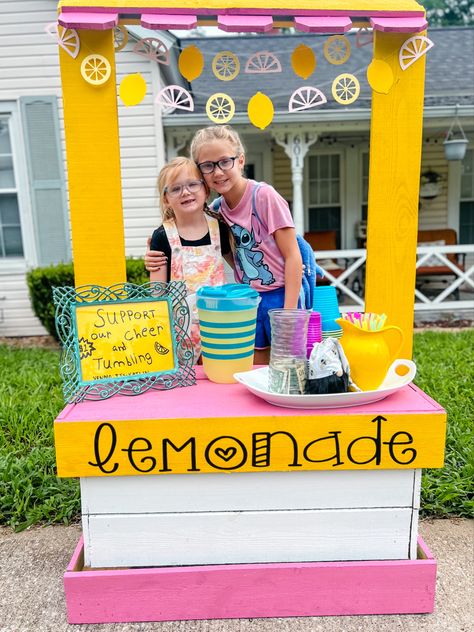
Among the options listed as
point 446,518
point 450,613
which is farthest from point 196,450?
point 446,518

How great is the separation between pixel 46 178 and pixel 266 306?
194 inches

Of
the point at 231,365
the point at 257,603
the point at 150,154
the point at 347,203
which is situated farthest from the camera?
the point at 347,203

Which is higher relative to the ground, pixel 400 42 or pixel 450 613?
pixel 400 42

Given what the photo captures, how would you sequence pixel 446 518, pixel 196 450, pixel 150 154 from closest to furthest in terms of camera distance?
pixel 196 450 → pixel 446 518 → pixel 150 154

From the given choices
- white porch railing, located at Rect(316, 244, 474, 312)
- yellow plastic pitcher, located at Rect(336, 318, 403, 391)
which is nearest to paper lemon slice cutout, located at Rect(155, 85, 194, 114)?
yellow plastic pitcher, located at Rect(336, 318, 403, 391)

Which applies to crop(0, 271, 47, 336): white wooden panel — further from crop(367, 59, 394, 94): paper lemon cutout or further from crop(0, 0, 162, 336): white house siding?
crop(367, 59, 394, 94): paper lemon cutout

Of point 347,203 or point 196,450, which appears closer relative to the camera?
point 196,450

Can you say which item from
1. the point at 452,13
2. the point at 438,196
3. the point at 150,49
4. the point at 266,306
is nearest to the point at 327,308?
the point at 266,306

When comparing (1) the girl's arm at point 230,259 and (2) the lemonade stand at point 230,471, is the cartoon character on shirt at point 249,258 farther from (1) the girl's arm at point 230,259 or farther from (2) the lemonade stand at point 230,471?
(2) the lemonade stand at point 230,471

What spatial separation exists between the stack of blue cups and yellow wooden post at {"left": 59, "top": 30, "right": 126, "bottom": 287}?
Answer: 2.56 ft

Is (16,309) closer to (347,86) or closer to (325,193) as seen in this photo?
(325,193)

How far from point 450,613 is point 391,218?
139cm

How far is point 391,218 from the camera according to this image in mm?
1986

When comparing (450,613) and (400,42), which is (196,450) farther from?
(400,42)
